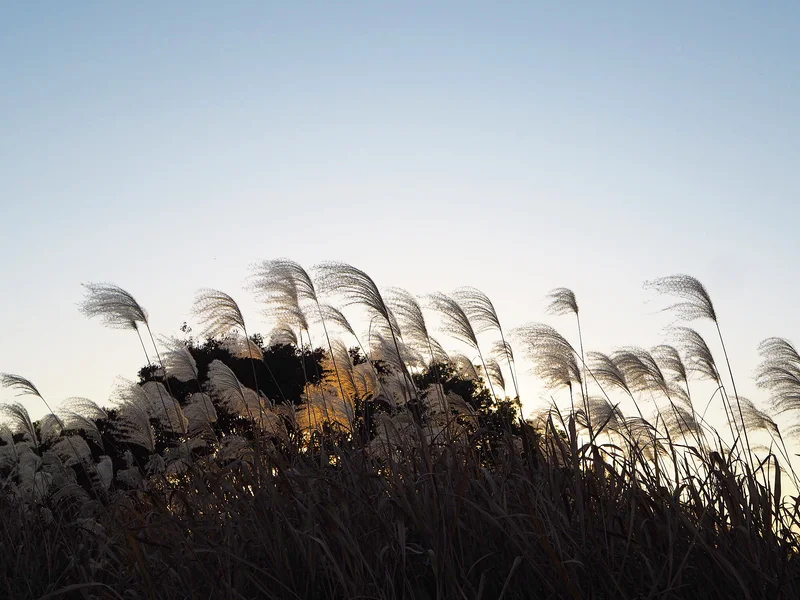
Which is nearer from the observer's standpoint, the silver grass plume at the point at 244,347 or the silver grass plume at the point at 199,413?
the silver grass plume at the point at 199,413

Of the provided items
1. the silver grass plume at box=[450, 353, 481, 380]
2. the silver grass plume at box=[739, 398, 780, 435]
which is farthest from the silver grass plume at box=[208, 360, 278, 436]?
the silver grass plume at box=[739, 398, 780, 435]

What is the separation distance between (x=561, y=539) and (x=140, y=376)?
18.7m

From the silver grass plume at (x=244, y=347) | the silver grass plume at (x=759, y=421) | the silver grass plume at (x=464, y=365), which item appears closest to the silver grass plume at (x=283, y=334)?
the silver grass plume at (x=244, y=347)

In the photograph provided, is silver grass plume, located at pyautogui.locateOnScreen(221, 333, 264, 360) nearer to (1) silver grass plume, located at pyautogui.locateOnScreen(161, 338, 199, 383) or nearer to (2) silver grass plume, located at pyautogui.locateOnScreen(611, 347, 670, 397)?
(1) silver grass plume, located at pyautogui.locateOnScreen(161, 338, 199, 383)

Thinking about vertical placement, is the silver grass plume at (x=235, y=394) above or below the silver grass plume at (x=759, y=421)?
above

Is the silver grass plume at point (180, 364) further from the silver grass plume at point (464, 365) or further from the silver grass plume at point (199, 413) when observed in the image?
the silver grass plume at point (464, 365)

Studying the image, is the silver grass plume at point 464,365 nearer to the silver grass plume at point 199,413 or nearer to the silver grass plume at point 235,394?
the silver grass plume at point 235,394

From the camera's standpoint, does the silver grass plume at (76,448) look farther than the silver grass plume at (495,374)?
Yes

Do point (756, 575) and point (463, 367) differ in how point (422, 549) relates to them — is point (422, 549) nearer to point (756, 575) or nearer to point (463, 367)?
point (756, 575)

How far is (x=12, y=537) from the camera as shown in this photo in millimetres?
5000

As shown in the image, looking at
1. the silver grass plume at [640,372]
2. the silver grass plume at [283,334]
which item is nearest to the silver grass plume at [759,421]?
the silver grass plume at [640,372]

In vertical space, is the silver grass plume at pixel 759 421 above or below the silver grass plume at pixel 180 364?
below

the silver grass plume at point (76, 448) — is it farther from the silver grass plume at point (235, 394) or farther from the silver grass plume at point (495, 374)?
the silver grass plume at point (495, 374)

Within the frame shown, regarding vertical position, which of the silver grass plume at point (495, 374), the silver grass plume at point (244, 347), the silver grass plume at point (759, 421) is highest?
the silver grass plume at point (244, 347)
